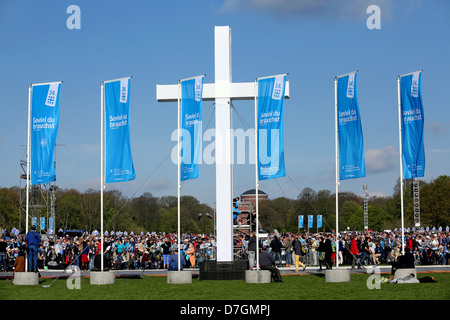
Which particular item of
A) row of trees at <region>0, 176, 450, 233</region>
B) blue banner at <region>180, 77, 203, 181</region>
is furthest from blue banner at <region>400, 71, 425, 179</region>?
row of trees at <region>0, 176, 450, 233</region>

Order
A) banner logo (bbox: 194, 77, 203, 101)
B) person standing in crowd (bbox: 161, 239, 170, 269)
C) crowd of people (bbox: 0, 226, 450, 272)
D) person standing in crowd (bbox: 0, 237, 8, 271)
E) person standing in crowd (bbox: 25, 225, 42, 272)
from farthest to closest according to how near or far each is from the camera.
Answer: person standing in crowd (bbox: 161, 239, 170, 269)
crowd of people (bbox: 0, 226, 450, 272)
person standing in crowd (bbox: 0, 237, 8, 271)
banner logo (bbox: 194, 77, 203, 101)
person standing in crowd (bbox: 25, 225, 42, 272)

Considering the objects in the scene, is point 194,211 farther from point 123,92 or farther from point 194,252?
point 123,92

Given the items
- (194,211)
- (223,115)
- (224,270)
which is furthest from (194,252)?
(194,211)

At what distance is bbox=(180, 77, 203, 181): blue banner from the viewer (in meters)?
23.0

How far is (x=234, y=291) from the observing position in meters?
19.5

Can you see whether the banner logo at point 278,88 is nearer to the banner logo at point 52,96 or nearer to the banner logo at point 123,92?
the banner logo at point 123,92

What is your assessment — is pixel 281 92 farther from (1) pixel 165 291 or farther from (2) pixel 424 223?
(2) pixel 424 223

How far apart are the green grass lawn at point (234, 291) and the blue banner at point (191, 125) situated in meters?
4.28

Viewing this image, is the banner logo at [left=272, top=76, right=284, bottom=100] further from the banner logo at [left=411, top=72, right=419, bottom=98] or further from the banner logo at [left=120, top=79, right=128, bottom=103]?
the banner logo at [left=120, top=79, right=128, bottom=103]

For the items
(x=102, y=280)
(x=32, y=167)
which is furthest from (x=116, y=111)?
(x=102, y=280)

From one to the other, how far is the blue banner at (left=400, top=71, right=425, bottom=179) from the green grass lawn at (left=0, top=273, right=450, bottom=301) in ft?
14.3

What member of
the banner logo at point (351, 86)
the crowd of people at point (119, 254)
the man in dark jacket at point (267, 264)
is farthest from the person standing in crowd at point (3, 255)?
the banner logo at point (351, 86)

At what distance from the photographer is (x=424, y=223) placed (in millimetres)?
92438
